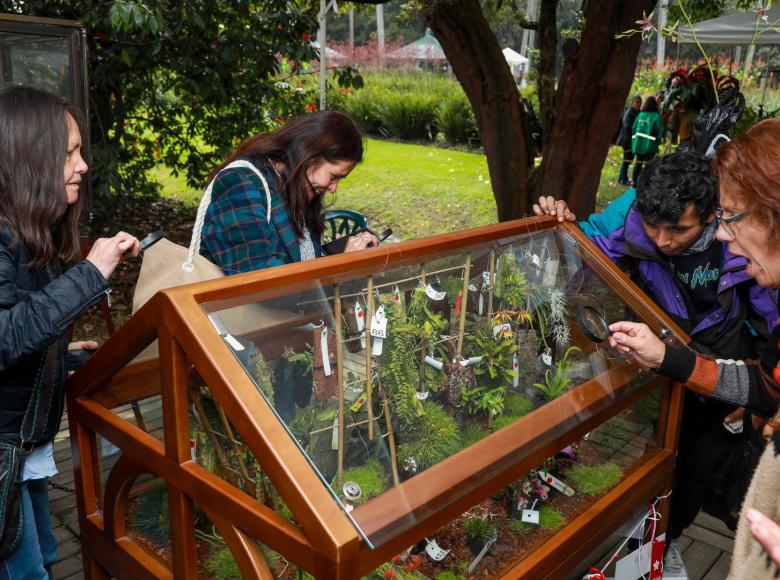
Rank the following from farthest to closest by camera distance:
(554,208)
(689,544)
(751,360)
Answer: (689,544) < (554,208) < (751,360)

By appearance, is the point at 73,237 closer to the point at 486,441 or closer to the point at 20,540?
the point at 20,540

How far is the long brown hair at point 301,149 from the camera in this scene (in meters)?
2.32

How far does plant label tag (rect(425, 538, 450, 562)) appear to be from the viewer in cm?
174

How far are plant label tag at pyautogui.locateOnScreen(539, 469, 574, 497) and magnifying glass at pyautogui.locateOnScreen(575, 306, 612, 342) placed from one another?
0.42 meters

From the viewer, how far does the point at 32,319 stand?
5.09 feet

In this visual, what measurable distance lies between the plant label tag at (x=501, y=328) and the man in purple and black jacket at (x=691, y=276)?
Result: 0.53m

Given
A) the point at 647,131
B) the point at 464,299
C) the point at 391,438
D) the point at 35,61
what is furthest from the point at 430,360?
the point at 647,131

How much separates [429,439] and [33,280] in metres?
1.06

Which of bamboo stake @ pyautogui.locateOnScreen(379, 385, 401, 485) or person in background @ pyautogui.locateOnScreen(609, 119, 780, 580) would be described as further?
bamboo stake @ pyautogui.locateOnScreen(379, 385, 401, 485)

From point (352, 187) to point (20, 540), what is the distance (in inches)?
353

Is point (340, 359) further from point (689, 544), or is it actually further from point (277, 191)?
point (689, 544)

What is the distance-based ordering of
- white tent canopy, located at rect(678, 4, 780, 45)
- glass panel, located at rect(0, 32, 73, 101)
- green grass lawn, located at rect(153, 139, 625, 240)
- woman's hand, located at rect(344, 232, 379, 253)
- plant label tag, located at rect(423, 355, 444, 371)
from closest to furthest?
plant label tag, located at rect(423, 355, 444, 371)
woman's hand, located at rect(344, 232, 379, 253)
glass panel, located at rect(0, 32, 73, 101)
green grass lawn, located at rect(153, 139, 625, 240)
white tent canopy, located at rect(678, 4, 780, 45)

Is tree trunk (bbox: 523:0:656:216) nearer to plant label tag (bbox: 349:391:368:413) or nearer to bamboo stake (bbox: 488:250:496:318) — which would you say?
bamboo stake (bbox: 488:250:496:318)

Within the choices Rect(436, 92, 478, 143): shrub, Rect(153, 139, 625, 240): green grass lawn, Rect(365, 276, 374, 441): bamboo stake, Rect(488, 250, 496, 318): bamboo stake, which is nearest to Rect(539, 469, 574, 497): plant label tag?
Rect(488, 250, 496, 318): bamboo stake
